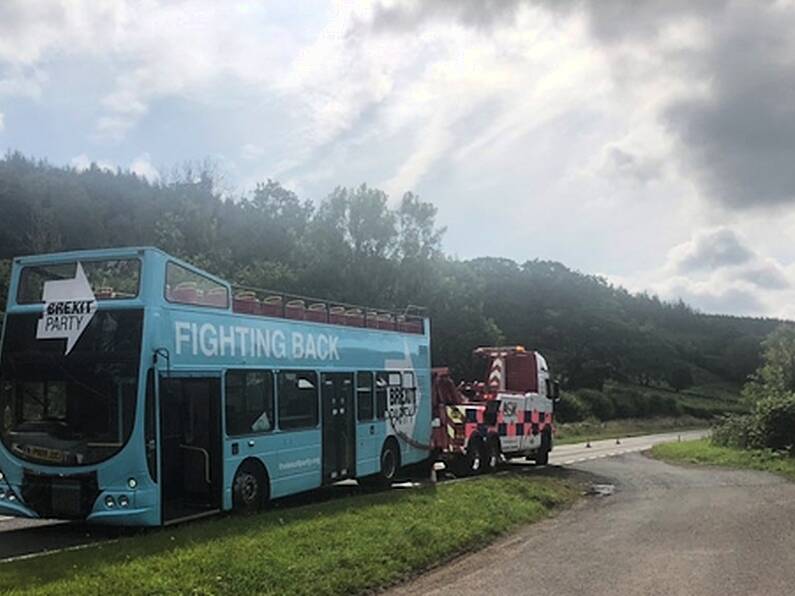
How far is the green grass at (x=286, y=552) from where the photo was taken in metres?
7.56

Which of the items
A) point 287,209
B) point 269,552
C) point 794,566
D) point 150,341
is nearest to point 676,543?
point 794,566

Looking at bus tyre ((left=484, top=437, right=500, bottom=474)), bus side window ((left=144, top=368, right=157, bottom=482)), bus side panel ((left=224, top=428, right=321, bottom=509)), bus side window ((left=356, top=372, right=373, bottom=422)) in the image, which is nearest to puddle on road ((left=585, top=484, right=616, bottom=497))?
bus tyre ((left=484, top=437, right=500, bottom=474))

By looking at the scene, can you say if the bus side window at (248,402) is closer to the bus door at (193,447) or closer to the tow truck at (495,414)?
the bus door at (193,447)

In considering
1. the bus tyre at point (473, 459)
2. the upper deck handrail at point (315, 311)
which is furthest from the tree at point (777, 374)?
the upper deck handrail at point (315, 311)

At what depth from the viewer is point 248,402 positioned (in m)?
12.9

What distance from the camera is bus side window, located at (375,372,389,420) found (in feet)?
55.5

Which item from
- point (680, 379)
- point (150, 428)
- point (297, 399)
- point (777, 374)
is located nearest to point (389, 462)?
point (297, 399)

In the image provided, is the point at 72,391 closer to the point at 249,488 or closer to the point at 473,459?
the point at 249,488

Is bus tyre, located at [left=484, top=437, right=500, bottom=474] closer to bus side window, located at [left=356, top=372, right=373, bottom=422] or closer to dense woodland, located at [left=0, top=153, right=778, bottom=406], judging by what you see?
bus side window, located at [left=356, top=372, right=373, bottom=422]

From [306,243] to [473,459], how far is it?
1776 inches

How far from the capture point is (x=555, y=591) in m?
8.16

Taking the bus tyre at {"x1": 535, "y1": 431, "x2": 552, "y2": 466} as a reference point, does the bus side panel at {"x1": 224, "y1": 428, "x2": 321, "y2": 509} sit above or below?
above

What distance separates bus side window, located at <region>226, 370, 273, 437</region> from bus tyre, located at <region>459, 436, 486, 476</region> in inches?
320

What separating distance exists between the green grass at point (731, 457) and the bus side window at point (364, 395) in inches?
400
